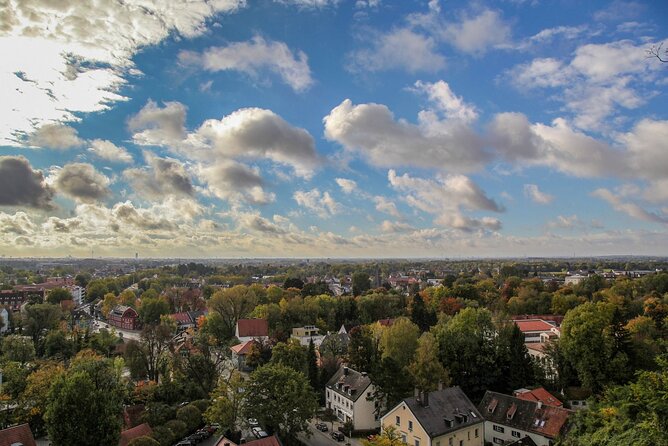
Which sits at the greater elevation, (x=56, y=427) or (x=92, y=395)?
(x=92, y=395)

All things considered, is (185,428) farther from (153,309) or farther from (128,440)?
(153,309)

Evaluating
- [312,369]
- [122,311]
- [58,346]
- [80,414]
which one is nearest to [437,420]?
[312,369]

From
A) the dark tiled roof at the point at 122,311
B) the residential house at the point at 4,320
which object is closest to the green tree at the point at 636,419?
the dark tiled roof at the point at 122,311

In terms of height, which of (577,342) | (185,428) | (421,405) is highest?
(577,342)

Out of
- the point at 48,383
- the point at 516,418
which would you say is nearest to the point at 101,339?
the point at 48,383

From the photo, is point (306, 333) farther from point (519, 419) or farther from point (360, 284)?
point (360, 284)

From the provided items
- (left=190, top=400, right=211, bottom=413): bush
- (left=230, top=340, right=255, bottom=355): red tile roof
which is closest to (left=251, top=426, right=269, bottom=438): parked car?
(left=190, top=400, right=211, bottom=413): bush

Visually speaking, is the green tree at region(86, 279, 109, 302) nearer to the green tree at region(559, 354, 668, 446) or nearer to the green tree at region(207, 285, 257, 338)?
the green tree at region(207, 285, 257, 338)
